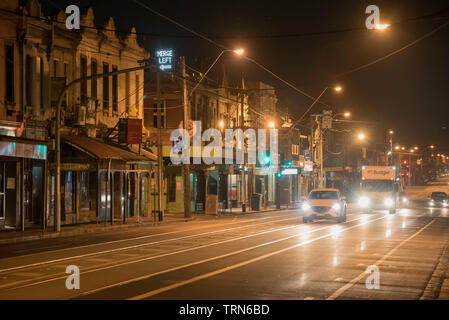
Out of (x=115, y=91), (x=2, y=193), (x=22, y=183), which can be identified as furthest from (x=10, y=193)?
(x=115, y=91)

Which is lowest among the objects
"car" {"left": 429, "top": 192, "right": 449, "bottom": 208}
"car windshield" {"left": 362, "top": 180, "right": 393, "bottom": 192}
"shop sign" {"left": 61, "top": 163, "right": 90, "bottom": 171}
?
"car" {"left": 429, "top": 192, "right": 449, "bottom": 208}

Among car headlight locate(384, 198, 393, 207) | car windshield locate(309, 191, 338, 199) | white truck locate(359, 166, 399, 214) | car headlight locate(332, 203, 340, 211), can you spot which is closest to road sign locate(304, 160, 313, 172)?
white truck locate(359, 166, 399, 214)

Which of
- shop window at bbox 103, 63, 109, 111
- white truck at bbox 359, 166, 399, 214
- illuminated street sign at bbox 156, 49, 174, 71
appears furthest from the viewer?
white truck at bbox 359, 166, 399, 214

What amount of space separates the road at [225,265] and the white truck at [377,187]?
1995 cm

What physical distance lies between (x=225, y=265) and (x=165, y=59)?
73.0 feet

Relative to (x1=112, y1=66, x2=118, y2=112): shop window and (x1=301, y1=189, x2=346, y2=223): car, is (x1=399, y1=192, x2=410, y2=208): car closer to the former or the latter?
(x1=301, y1=189, x2=346, y2=223): car

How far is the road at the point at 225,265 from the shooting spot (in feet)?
36.1

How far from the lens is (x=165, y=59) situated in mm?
35062

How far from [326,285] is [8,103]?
63.6ft

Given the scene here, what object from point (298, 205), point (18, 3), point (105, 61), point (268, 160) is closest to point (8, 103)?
point (18, 3)

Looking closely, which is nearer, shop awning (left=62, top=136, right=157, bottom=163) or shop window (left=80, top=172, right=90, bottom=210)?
shop awning (left=62, top=136, right=157, bottom=163)
